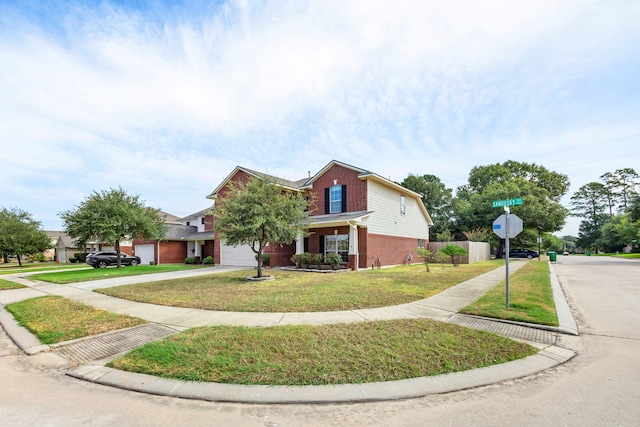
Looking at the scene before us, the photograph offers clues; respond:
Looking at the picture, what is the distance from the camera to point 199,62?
1126 cm

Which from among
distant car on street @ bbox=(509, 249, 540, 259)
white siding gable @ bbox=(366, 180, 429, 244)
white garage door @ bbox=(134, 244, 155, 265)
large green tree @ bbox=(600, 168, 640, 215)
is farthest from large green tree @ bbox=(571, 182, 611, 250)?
white garage door @ bbox=(134, 244, 155, 265)

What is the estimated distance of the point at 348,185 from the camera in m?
19.7

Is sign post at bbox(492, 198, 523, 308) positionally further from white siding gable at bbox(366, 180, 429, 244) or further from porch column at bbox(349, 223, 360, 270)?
white siding gable at bbox(366, 180, 429, 244)

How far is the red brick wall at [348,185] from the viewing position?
62.4 ft

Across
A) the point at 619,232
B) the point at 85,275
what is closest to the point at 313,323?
the point at 85,275

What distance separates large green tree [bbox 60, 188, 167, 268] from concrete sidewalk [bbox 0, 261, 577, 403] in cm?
880

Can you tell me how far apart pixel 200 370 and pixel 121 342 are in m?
2.52

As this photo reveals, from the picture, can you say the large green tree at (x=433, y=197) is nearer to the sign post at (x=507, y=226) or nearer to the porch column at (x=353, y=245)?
the porch column at (x=353, y=245)

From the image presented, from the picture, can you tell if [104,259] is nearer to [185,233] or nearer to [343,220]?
[185,233]

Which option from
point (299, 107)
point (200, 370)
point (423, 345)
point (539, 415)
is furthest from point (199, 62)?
point (539, 415)

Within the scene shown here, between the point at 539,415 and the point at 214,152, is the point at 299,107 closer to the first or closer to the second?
the point at 214,152

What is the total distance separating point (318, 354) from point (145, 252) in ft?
102

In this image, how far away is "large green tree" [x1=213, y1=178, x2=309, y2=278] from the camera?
12367mm

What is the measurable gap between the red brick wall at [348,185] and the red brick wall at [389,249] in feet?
7.43
